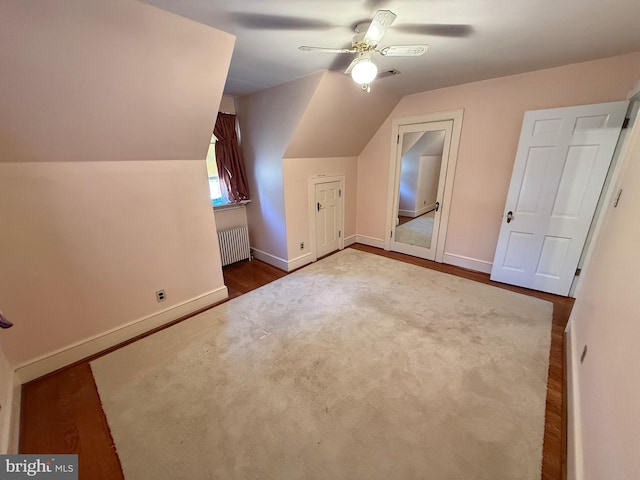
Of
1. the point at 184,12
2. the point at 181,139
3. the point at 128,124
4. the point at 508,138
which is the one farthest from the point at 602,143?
the point at 128,124

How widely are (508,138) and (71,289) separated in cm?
451

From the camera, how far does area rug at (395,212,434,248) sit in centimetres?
407

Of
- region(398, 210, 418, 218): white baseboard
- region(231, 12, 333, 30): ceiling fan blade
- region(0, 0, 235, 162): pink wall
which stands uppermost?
region(231, 12, 333, 30): ceiling fan blade

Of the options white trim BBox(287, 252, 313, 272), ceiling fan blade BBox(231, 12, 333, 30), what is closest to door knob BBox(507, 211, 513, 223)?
white trim BBox(287, 252, 313, 272)

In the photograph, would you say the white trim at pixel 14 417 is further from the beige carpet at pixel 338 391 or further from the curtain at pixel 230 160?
the curtain at pixel 230 160

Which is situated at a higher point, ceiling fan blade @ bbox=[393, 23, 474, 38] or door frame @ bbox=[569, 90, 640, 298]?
ceiling fan blade @ bbox=[393, 23, 474, 38]

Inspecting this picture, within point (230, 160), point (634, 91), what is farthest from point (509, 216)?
point (230, 160)

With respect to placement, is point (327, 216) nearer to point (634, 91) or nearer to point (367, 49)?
point (367, 49)

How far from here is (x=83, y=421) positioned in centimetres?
150

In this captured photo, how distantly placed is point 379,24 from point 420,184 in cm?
357

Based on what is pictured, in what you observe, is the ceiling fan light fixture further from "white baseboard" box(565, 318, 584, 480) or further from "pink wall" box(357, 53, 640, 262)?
"white baseboard" box(565, 318, 584, 480)

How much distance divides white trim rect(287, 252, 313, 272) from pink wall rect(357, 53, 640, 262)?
1.76m

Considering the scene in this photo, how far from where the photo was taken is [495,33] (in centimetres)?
178

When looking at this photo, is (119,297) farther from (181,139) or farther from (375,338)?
(375,338)
